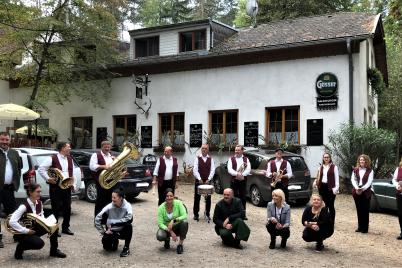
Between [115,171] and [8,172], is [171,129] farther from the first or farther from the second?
[8,172]

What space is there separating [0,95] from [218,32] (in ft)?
38.6

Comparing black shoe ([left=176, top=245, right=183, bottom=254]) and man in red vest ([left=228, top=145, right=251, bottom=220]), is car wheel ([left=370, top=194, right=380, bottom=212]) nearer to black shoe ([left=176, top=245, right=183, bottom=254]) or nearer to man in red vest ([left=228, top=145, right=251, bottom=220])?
man in red vest ([left=228, top=145, right=251, bottom=220])

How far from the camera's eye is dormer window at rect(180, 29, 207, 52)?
21.4 m

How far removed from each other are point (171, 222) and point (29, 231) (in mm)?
2240

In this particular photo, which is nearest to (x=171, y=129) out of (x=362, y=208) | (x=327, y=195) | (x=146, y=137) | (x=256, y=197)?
(x=146, y=137)

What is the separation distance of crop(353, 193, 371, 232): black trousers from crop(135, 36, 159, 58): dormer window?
13.9 metres

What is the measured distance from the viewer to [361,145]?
54.5 ft

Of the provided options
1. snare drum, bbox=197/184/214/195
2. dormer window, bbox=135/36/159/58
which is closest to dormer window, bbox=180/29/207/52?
dormer window, bbox=135/36/159/58

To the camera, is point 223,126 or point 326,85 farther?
point 223,126

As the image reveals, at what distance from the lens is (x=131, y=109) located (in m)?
22.1

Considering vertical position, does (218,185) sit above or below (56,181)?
below

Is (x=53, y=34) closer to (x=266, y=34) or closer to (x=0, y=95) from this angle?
(x=0, y=95)

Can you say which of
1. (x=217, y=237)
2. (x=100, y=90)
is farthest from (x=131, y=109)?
(x=217, y=237)

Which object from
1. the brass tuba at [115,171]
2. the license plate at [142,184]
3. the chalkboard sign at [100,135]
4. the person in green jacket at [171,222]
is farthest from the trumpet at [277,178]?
the chalkboard sign at [100,135]
